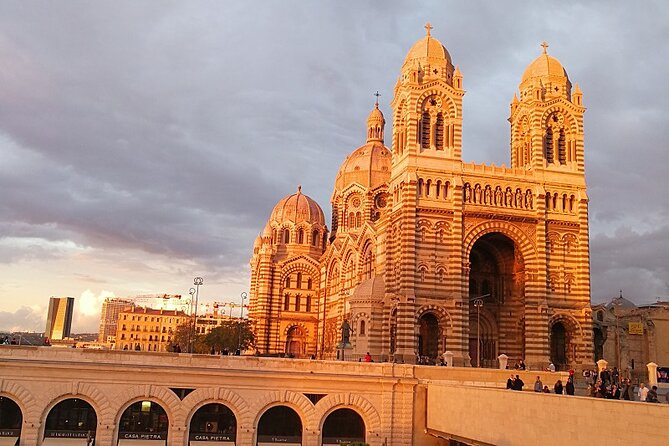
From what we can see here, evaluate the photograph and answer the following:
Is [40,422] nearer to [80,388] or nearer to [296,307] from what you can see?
[80,388]

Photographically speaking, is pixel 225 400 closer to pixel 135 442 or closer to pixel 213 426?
pixel 213 426

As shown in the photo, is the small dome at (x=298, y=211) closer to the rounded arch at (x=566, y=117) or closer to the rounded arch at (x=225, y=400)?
the rounded arch at (x=566, y=117)

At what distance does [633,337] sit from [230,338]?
4263 centimetres

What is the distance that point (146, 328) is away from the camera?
143000 mm

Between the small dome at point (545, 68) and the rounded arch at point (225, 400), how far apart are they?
3795cm

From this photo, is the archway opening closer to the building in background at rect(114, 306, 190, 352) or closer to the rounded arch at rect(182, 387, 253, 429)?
the rounded arch at rect(182, 387, 253, 429)

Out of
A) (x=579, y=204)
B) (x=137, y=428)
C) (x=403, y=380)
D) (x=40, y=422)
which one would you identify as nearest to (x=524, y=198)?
(x=579, y=204)

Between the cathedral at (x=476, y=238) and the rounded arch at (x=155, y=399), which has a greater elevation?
the cathedral at (x=476, y=238)

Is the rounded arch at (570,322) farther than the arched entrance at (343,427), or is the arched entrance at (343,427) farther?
the rounded arch at (570,322)

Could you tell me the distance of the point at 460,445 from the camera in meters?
31.6

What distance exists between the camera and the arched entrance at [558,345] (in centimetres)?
5278

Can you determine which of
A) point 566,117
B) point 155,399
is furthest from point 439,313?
point 155,399

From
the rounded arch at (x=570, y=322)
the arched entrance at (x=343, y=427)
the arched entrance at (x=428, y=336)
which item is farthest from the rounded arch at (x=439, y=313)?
the arched entrance at (x=343, y=427)

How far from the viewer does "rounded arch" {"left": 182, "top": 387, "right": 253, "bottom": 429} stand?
32.2 m
